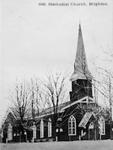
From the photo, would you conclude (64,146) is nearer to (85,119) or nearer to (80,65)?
(85,119)

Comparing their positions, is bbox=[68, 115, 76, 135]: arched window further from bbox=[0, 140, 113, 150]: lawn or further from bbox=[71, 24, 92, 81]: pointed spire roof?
bbox=[71, 24, 92, 81]: pointed spire roof

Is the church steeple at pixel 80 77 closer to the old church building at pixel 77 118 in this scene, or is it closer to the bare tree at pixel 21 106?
the old church building at pixel 77 118

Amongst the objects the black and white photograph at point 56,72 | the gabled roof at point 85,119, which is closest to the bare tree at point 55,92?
the black and white photograph at point 56,72

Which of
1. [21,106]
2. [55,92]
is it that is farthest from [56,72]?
[21,106]

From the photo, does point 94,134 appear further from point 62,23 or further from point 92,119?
point 62,23

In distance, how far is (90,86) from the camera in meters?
0.97

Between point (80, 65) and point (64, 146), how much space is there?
0.33 metres

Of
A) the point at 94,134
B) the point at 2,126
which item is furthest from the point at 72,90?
the point at 2,126

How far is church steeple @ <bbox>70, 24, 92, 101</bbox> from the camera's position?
960 mm

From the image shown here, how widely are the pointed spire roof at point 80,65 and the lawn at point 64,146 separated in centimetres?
26

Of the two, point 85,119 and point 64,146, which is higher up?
point 85,119

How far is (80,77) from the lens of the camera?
97 centimetres

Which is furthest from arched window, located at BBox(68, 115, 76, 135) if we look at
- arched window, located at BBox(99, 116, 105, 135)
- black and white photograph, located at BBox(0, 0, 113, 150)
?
arched window, located at BBox(99, 116, 105, 135)

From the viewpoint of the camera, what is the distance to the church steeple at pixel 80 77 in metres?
0.96
